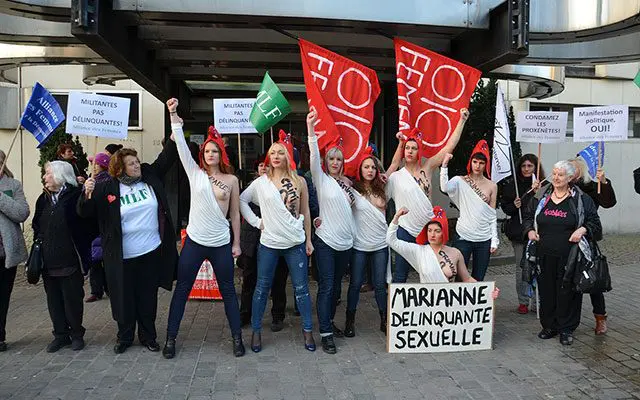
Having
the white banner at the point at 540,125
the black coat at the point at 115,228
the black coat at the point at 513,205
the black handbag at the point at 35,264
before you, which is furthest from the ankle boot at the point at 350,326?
the white banner at the point at 540,125

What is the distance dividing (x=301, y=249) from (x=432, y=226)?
1198 mm

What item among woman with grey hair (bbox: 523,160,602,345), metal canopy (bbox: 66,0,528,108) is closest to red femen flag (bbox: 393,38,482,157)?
metal canopy (bbox: 66,0,528,108)

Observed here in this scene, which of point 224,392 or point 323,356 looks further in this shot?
point 323,356

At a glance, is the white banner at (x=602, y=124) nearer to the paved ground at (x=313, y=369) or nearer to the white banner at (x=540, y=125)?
the white banner at (x=540, y=125)

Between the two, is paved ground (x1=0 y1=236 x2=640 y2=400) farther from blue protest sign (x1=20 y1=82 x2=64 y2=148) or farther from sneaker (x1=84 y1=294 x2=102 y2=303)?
blue protest sign (x1=20 y1=82 x2=64 y2=148)

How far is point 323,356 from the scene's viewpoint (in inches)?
196

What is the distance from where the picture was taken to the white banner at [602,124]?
6250 millimetres

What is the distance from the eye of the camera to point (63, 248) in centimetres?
492

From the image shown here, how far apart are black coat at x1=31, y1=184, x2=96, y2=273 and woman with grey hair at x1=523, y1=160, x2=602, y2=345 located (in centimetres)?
421

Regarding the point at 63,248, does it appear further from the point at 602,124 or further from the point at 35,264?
the point at 602,124

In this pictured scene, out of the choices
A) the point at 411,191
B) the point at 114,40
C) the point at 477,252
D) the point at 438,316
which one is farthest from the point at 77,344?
the point at 477,252

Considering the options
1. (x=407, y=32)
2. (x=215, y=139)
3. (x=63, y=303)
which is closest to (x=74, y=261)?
(x=63, y=303)

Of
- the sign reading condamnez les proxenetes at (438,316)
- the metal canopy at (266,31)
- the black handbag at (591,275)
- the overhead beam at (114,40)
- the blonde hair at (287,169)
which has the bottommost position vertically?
the sign reading condamnez les proxenetes at (438,316)

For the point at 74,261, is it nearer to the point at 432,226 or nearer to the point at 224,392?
the point at 224,392
